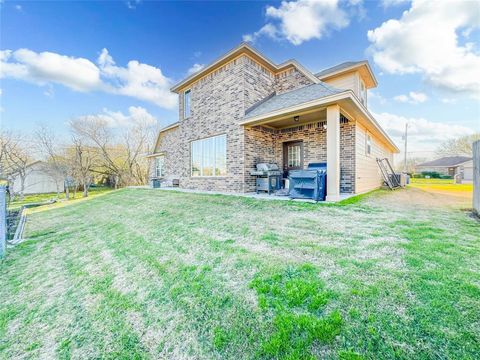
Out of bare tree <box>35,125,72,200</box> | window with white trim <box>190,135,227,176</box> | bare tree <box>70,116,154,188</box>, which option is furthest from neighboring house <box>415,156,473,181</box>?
bare tree <box>35,125,72,200</box>

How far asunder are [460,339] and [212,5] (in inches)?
519

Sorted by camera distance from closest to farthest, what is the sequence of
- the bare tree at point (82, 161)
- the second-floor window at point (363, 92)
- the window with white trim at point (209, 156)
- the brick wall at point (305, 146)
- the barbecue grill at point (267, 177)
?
the brick wall at point (305, 146), the barbecue grill at point (267, 177), the window with white trim at point (209, 156), the second-floor window at point (363, 92), the bare tree at point (82, 161)

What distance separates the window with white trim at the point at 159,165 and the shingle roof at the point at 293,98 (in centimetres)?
936

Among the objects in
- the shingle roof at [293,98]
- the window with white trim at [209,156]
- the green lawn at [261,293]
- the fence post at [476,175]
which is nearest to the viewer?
the green lawn at [261,293]

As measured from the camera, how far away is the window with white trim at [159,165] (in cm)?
1553

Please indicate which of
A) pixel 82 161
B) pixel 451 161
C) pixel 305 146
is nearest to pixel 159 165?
pixel 82 161

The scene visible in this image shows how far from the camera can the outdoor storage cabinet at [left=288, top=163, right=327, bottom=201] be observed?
6.07m

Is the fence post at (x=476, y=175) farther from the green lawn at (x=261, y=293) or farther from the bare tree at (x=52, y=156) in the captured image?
the bare tree at (x=52, y=156)

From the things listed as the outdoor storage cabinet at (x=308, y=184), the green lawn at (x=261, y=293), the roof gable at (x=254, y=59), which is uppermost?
the roof gable at (x=254, y=59)

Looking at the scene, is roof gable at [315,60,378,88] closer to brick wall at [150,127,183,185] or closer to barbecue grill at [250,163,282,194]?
barbecue grill at [250,163,282,194]

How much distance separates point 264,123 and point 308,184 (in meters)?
3.49

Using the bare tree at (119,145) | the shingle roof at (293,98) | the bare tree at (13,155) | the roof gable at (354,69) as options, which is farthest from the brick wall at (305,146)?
the bare tree at (13,155)

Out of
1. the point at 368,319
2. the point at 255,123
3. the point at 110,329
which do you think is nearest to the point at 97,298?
the point at 110,329

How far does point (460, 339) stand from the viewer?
55.1 inches
